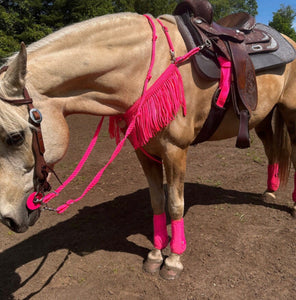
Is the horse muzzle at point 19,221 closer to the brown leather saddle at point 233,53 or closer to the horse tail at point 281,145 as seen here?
the brown leather saddle at point 233,53

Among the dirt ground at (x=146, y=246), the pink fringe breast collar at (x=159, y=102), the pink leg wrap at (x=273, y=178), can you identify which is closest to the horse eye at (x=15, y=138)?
the pink fringe breast collar at (x=159, y=102)

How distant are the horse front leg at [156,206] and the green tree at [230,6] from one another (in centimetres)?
3566

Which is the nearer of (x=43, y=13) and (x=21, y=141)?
(x=21, y=141)

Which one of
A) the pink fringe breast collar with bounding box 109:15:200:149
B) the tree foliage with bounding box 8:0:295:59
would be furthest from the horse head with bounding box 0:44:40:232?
the tree foliage with bounding box 8:0:295:59

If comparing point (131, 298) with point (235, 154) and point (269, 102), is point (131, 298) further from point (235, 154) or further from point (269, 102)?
point (235, 154)

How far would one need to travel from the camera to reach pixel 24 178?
5.52 feet

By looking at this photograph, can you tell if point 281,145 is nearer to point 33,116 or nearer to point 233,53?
point 233,53

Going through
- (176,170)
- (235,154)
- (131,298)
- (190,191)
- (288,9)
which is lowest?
(288,9)

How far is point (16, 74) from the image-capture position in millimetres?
1452

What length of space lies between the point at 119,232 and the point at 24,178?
67.3 inches

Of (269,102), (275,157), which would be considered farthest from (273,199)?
(269,102)

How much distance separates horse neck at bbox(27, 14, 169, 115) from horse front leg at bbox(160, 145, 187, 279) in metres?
0.54

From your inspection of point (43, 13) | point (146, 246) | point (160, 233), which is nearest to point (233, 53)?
point (160, 233)

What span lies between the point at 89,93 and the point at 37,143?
0.48m
